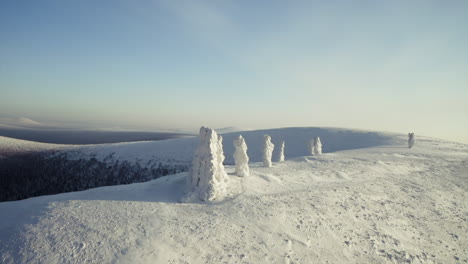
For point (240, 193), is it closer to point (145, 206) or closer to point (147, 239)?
point (145, 206)

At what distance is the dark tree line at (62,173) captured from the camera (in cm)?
4108

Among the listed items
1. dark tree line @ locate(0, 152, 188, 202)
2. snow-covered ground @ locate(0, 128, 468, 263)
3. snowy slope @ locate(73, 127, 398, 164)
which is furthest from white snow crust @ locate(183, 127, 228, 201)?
snowy slope @ locate(73, 127, 398, 164)

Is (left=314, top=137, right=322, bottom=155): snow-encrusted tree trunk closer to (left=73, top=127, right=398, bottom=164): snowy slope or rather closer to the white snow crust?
(left=73, top=127, right=398, bottom=164): snowy slope

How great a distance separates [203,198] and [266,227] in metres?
5.05

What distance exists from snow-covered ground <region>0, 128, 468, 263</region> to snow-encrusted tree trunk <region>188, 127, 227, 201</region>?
1.04 meters

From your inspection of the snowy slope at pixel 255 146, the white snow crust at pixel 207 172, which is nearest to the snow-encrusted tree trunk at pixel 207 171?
the white snow crust at pixel 207 172

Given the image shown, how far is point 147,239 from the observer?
10.9 m

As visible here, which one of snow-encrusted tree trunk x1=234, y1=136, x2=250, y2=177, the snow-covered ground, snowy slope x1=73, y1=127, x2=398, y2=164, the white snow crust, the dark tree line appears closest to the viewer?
the snow-covered ground

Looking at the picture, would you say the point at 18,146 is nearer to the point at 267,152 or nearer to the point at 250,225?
the point at 267,152

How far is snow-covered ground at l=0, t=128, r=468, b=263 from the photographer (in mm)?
10305

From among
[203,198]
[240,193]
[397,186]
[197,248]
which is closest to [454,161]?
[397,186]

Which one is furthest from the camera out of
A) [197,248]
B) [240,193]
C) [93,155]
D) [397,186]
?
[93,155]

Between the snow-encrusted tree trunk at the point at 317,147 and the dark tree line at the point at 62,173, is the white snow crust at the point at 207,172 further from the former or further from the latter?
the dark tree line at the point at 62,173

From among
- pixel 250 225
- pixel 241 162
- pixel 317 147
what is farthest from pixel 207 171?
pixel 317 147
